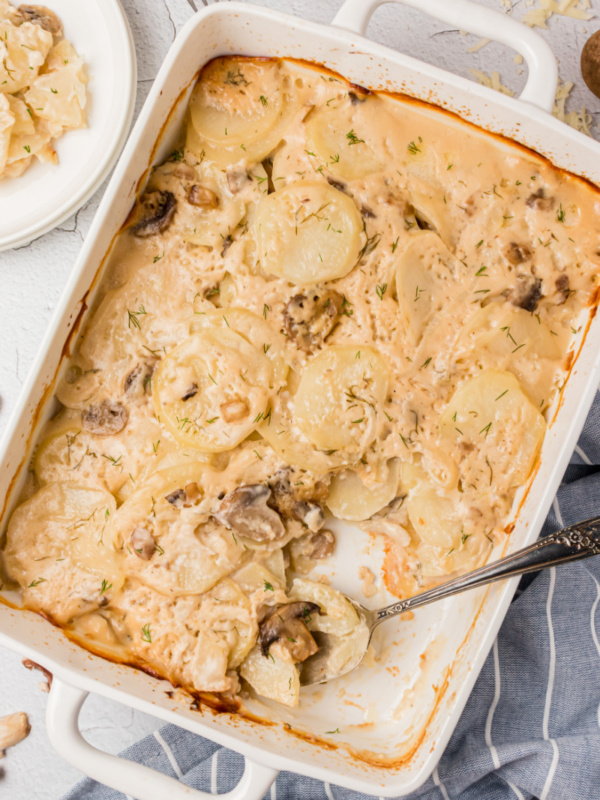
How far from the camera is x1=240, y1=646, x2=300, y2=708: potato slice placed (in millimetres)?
2375

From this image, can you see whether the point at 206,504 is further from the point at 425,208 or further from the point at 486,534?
the point at 425,208

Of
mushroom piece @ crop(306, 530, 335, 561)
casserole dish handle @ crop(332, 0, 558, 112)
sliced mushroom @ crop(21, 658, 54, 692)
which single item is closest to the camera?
casserole dish handle @ crop(332, 0, 558, 112)

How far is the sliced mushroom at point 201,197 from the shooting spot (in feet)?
7.75

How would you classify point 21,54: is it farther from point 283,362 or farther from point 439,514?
point 439,514

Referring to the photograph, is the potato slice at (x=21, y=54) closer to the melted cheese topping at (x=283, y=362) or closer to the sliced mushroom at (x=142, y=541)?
the melted cheese topping at (x=283, y=362)

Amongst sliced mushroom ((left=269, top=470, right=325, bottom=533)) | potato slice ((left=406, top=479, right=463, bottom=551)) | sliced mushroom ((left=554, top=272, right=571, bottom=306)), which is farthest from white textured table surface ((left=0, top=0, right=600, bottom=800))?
potato slice ((left=406, top=479, right=463, bottom=551))

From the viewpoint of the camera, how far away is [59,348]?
229 cm

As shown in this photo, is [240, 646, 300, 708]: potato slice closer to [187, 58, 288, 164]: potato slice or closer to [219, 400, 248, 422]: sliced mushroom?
[219, 400, 248, 422]: sliced mushroom

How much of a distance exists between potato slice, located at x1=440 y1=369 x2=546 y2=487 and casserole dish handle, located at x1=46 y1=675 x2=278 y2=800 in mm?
1266

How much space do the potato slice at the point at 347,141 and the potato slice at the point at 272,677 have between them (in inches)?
67.1

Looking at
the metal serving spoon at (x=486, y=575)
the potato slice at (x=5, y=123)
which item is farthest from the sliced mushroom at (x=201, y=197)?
the metal serving spoon at (x=486, y=575)

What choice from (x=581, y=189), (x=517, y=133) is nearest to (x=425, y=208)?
(x=517, y=133)

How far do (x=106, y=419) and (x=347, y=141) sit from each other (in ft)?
4.21

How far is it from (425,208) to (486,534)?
1158 millimetres
